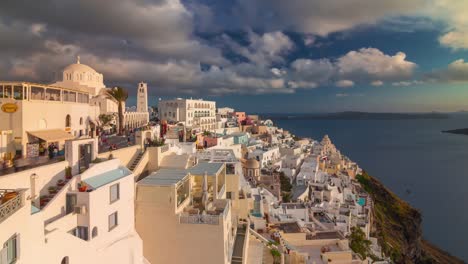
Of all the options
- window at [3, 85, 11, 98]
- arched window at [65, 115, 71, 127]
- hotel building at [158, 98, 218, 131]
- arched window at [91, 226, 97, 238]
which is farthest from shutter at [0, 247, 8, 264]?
hotel building at [158, 98, 218, 131]

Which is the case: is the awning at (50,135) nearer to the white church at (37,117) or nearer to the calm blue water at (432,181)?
the white church at (37,117)

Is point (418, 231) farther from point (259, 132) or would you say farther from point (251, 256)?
point (251, 256)

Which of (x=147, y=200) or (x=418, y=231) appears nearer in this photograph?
(x=147, y=200)

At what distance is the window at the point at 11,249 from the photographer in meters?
5.87

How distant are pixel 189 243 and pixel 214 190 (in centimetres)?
385

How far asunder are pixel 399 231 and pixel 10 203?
5542cm

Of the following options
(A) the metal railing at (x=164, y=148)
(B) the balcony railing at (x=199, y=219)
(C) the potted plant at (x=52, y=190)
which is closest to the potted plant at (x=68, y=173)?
(C) the potted plant at (x=52, y=190)

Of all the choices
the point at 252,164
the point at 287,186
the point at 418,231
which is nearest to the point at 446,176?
the point at 418,231

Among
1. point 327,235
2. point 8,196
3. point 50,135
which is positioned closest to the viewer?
point 8,196

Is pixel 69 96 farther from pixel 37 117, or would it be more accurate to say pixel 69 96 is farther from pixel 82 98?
pixel 37 117

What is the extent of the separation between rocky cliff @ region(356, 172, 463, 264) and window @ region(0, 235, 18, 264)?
39.5 meters

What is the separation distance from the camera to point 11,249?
19.9 ft

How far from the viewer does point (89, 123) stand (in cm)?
2358

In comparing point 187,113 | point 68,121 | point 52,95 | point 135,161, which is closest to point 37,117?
point 52,95
